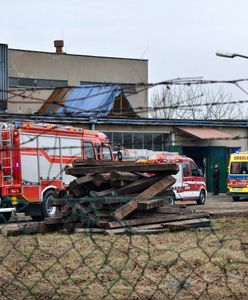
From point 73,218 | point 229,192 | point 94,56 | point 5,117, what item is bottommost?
point 229,192

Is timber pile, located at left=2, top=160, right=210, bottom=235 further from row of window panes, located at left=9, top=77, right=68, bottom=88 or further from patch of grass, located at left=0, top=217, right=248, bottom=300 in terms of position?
row of window panes, located at left=9, top=77, right=68, bottom=88

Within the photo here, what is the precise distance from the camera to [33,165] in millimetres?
20953

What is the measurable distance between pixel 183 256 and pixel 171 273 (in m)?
0.99

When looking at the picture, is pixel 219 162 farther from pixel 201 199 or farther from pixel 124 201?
pixel 124 201

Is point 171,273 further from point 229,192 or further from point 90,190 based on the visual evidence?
point 229,192

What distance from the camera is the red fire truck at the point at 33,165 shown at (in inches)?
791

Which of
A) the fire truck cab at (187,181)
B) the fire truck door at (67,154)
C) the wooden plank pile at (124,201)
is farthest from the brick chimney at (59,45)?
the wooden plank pile at (124,201)

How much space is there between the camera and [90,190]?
1477cm

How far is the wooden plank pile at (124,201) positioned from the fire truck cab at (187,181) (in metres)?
13.0

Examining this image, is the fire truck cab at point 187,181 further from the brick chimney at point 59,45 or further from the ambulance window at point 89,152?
the brick chimney at point 59,45

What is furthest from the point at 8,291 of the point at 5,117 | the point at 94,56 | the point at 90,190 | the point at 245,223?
the point at 94,56

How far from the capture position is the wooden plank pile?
13359mm

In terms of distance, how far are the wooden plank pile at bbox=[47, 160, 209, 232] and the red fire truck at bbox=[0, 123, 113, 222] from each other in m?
4.92

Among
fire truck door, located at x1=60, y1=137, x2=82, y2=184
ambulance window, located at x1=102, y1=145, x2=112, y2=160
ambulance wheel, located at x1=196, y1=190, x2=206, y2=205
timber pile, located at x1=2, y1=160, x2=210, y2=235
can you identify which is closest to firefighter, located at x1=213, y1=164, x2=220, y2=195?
ambulance wheel, located at x1=196, y1=190, x2=206, y2=205
